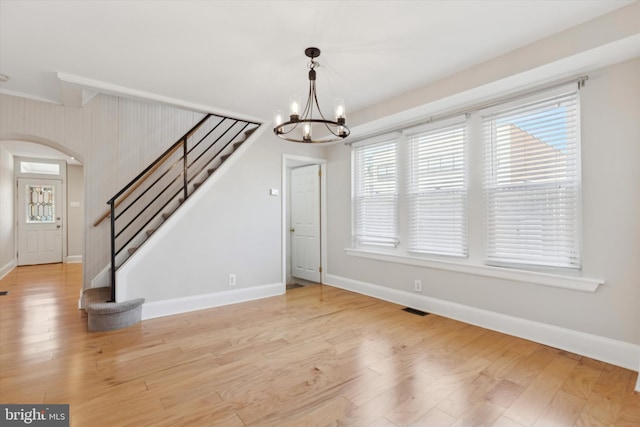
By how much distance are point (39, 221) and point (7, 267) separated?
1488mm

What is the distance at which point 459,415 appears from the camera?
1.88 meters

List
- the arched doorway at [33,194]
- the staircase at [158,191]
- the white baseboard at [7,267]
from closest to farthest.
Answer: the staircase at [158,191], the white baseboard at [7,267], the arched doorway at [33,194]

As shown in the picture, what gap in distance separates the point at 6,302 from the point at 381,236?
5.36 metres

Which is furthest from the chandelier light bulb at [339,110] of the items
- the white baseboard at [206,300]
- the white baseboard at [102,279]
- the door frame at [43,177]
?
the door frame at [43,177]

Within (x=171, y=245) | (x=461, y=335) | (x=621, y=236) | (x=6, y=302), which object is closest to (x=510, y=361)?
(x=461, y=335)

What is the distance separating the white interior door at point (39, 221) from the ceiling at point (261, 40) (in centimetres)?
535

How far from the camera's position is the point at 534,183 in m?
2.97

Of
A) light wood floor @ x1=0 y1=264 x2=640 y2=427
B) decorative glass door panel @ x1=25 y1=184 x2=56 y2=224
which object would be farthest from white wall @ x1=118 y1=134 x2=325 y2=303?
decorative glass door panel @ x1=25 y1=184 x2=56 y2=224

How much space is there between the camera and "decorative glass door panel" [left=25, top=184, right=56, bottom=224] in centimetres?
750

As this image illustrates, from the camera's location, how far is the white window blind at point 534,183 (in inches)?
109

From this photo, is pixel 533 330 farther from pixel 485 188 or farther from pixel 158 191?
pixel 158 191

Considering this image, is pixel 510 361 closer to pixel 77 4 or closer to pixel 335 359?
pixel 335 359

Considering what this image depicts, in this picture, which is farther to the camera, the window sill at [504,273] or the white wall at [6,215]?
the white wall at [6,215]

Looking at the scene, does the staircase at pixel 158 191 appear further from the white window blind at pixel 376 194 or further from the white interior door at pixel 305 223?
the white window blind at pixel 376 194
